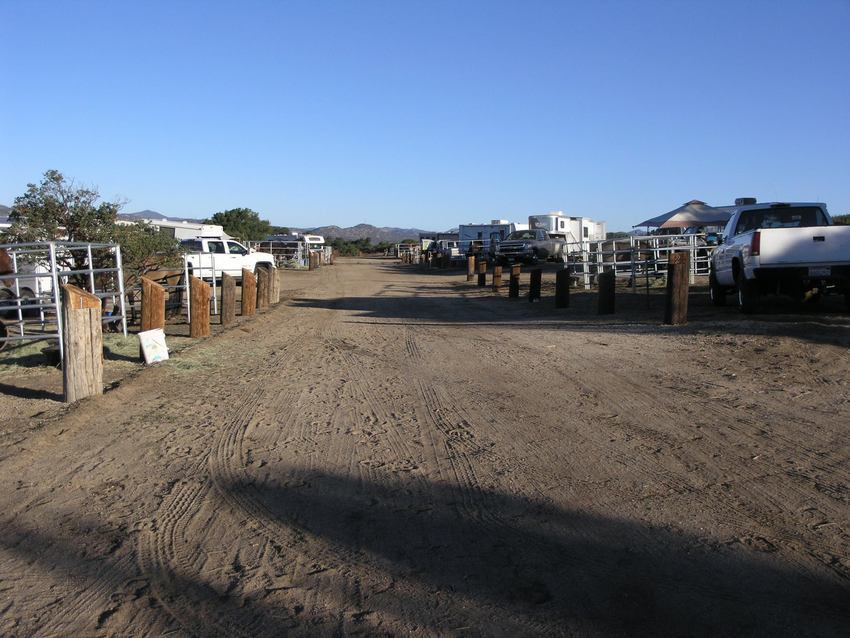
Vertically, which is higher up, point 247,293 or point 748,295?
point 748,295

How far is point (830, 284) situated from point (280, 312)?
11.9m

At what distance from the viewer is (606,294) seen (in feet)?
50.6

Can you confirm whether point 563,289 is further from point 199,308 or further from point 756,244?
point 199,308

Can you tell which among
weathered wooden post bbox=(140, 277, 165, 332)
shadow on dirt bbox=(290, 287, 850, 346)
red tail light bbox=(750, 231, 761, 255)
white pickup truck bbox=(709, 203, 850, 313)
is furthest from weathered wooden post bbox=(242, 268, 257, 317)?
red tail light bbox=(750, 231, 761, 255)

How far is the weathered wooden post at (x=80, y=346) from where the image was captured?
8.09 meters

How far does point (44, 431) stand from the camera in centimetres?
696

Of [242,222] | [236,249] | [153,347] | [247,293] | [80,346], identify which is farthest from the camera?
[242,222]

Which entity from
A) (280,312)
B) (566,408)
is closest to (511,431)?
(566,408)

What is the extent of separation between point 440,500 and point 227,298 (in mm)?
11239

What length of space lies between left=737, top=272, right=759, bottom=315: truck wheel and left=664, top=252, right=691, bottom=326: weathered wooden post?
0.98m

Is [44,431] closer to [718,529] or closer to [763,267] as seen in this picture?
[718,529]

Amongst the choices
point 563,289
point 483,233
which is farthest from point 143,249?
→ point 483,233

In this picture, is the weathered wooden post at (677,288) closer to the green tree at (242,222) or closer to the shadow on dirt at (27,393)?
the shadow on dirt at (27,393)

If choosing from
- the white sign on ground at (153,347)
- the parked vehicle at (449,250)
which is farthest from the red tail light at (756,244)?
the parked vehicle at (449,250)
